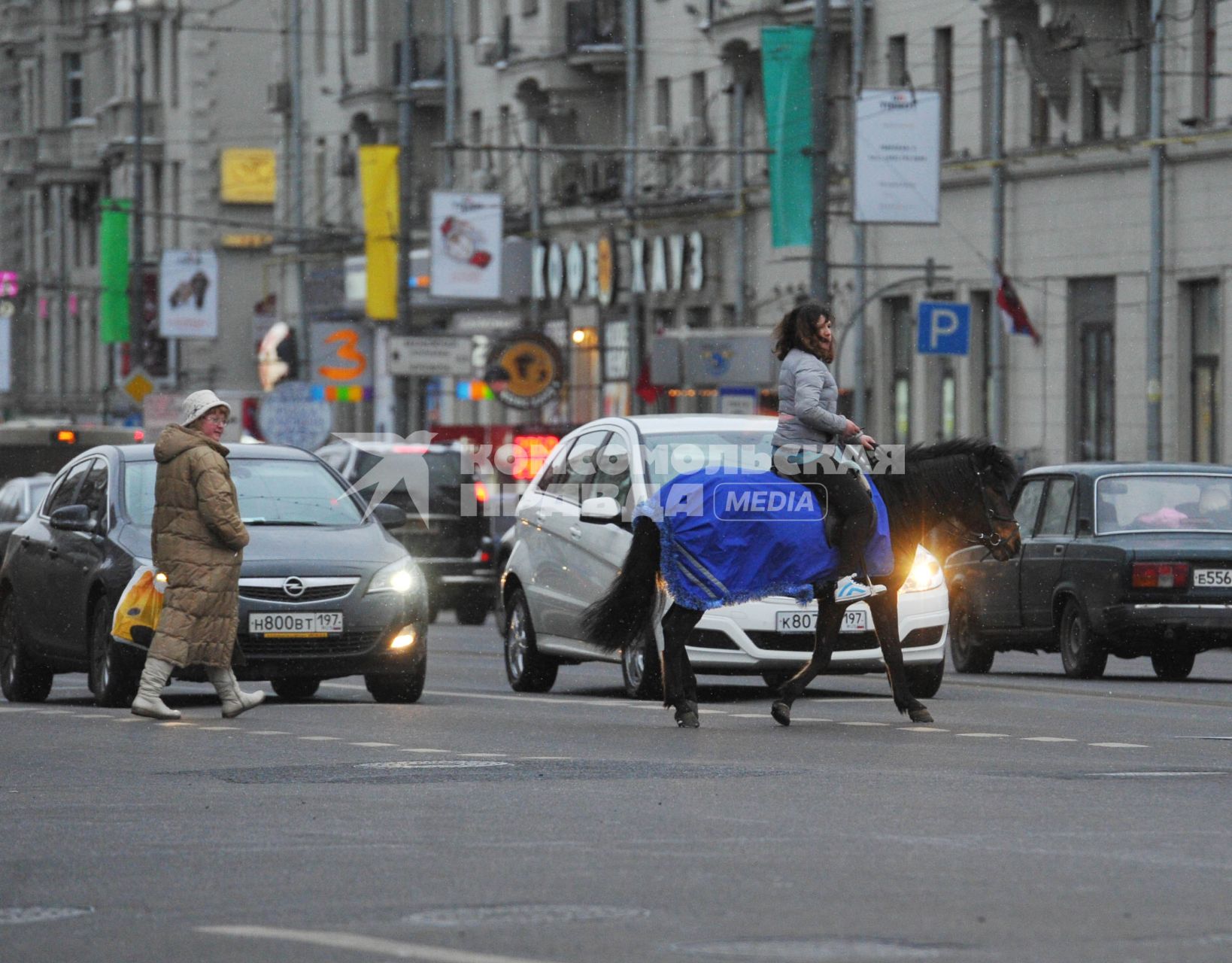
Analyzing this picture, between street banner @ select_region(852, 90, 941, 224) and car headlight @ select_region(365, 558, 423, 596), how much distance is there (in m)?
21.2

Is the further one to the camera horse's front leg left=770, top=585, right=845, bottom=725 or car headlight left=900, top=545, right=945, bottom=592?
car headlight left=900, top=545, right=945, bottom=592

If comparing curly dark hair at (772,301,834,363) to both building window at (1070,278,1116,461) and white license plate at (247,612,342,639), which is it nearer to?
white license plate at (247,612,342,639)

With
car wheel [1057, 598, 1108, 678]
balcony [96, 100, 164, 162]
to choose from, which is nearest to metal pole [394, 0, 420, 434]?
car wheel [1057, 598, 1108, 678]

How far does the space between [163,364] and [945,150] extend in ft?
144

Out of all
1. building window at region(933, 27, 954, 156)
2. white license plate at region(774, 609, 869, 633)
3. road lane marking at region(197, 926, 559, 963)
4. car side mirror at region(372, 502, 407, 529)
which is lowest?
white license plate at region(774, 609, 869, 633)

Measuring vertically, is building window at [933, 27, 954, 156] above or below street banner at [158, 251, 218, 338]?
above

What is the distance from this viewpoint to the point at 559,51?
61.7 meters

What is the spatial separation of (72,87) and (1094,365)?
67.0m

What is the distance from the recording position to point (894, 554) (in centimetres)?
1505

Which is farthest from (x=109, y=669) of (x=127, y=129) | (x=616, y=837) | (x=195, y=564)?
(x=127, y=129)

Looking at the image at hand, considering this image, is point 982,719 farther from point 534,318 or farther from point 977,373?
point 534,318

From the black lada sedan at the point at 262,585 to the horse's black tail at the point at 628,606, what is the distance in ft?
7.48

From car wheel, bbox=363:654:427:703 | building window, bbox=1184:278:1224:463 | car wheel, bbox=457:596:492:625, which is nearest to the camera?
car wheel, bbox=363:654:427:703

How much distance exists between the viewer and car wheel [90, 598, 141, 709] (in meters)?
17.3
